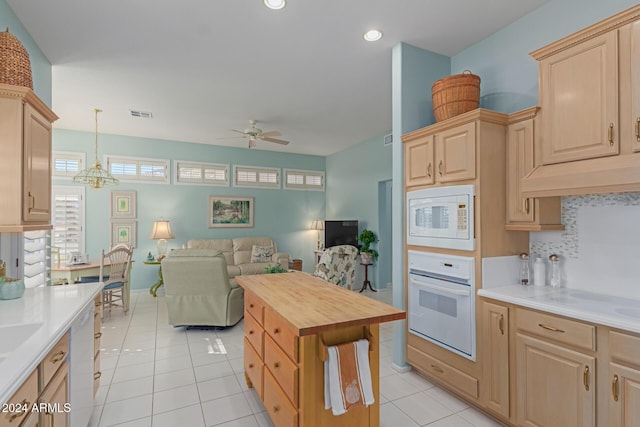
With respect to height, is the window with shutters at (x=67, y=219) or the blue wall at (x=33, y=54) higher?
the blue wall at (x=33, y=54)

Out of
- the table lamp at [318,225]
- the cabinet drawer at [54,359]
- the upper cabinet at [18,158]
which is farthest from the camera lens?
the table lamp at [318,225]

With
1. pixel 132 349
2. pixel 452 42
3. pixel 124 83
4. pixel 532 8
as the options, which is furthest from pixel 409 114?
pixel 132 349

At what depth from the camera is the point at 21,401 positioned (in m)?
1.18

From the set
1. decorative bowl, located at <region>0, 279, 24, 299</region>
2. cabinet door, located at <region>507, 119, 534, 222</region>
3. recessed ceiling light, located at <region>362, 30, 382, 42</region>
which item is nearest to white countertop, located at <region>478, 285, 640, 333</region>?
cabinet door, located at <region>507, 119, 534, 222</region>

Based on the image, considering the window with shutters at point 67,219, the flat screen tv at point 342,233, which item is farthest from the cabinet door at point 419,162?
the window with shutters at point 67,219

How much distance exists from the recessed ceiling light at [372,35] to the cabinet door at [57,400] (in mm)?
3242

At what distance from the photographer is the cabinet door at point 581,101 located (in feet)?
5.94

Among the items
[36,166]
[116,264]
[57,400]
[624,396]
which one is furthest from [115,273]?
[624,396]

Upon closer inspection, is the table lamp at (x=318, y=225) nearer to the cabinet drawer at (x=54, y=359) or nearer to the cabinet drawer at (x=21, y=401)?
the cabinet drawer at (x=54, y=359)

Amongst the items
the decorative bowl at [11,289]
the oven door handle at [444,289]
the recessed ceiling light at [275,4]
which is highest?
the recessed ceiling light at [275,4]

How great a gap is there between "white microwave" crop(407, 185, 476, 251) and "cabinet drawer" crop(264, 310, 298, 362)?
57.6 inches

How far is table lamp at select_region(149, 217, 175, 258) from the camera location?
614 centimetres

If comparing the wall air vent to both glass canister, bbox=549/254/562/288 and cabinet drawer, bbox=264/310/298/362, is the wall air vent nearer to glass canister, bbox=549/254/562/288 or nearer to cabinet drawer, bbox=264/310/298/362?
cabinet drawer, bbox=264/310/298/362

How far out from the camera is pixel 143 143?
252 inches
